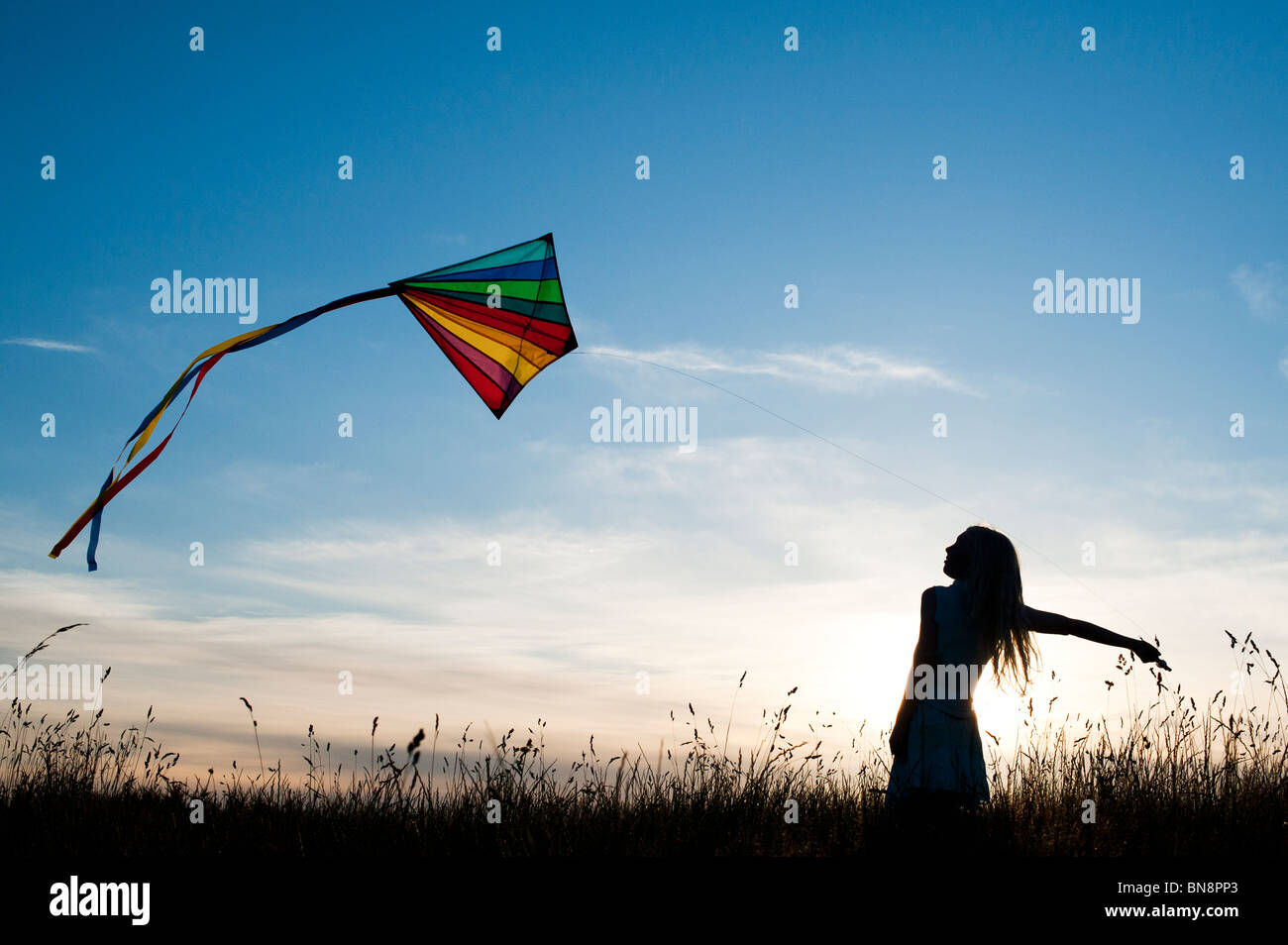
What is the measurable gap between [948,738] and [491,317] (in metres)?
3.85

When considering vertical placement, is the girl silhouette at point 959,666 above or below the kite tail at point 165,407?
below

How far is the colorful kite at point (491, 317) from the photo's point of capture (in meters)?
5.29

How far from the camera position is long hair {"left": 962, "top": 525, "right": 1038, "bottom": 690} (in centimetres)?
411

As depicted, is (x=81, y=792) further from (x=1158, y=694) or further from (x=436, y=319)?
(x=1158, y=694)

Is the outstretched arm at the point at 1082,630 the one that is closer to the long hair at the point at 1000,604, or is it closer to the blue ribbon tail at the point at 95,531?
the long hair at the point at 1000,604

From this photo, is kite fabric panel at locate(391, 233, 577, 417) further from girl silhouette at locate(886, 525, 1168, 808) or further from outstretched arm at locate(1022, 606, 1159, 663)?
outstretched arm at locate(1022, 606, 1159, 663)

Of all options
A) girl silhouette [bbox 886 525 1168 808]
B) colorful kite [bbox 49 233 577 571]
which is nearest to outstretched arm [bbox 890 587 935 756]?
girl silhouette [bbox 886 525 1168 808]

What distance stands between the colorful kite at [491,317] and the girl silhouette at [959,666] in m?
3.09

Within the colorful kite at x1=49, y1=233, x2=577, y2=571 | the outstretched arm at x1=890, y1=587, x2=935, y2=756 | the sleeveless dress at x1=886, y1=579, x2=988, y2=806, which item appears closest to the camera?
the sleeveless dress at x1=886, y1=579, x2=988, y2=806

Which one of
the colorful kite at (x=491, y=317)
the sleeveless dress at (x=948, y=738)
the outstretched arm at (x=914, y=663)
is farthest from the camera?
the colorful kite at (x=491, y=317)

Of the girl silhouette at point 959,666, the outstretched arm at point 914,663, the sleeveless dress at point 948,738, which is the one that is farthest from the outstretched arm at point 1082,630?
the outstretched arm at point 914,663

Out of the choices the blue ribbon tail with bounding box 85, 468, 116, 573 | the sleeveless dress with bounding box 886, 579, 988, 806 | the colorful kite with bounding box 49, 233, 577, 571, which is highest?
the colorful kite with bounding box 49, 233, 577, 571

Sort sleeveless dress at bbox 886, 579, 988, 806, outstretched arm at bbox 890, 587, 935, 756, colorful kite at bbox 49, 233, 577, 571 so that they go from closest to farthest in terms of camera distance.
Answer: sleeveless dress at bbox 886, 579, 988, 806
outstretched arm at bbox 890, 587, 935, 756
colorful kite at bbox 49, 233, 577, 571

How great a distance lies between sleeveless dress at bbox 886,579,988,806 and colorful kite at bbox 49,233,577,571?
315cm
